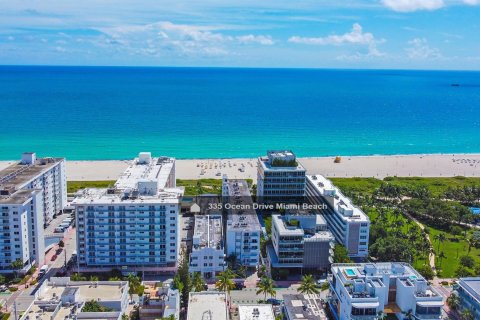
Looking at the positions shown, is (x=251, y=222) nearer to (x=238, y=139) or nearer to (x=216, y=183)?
(x=216, y=183)

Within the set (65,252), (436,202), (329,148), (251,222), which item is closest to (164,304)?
(251,222)

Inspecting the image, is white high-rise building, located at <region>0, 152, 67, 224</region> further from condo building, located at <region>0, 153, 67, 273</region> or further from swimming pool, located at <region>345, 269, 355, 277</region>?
swimming pool, located at <region>345, 269, 355, 277</region>

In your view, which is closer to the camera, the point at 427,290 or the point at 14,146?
the point at 427,290

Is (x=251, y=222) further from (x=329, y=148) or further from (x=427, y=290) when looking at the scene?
(x=329, y=148)

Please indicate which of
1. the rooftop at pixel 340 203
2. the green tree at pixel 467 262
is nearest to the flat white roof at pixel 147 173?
the rooftop at pixel 340 203

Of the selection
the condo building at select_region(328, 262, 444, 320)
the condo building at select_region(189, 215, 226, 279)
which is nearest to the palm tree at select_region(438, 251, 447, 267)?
the condo building at select_region(328, 262, 444, 320)

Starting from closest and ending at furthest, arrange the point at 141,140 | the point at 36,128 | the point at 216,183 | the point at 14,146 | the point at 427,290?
the point at 427,290 → the point at 216,183 → the point at 14,146 → the point at 141,140 → the point at 36,128

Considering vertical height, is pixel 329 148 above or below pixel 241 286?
above

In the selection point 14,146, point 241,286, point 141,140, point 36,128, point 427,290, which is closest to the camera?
point 427,290

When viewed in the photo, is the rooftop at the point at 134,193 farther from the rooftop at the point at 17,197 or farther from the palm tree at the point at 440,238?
the palm tree at the point at 440,238
